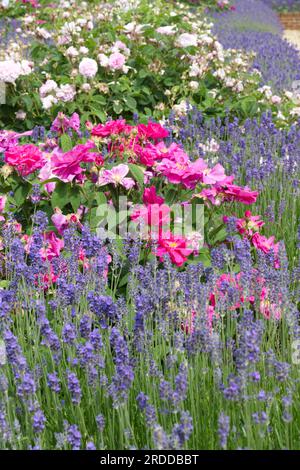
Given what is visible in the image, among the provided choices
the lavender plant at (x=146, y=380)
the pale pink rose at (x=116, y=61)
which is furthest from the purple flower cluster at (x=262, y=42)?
the lavender plant at (x=146, y=380)

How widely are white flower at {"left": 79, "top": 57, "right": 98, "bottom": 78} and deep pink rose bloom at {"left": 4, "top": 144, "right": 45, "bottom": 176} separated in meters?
1.87

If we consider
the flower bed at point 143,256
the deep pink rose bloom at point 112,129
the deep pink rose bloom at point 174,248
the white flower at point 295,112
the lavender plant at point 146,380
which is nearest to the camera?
the lavender plant at point 146,380

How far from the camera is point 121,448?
6.30 feet

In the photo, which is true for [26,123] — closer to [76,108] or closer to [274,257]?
[76,108]

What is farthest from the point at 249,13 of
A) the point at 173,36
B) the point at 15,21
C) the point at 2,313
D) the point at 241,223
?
the point at 2,313

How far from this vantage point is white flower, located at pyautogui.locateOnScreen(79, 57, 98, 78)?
4.86 metres

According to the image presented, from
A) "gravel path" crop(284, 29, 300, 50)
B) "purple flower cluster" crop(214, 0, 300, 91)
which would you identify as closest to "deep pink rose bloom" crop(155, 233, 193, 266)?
"purple flower cluster" crop(214, 0, 300, 91)

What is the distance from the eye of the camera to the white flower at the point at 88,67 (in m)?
4.86

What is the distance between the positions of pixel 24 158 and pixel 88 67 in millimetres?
1941

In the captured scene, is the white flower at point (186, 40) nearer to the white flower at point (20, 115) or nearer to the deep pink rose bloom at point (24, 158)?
the white flower at point (20, 115)

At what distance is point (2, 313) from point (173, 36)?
3.71 meters

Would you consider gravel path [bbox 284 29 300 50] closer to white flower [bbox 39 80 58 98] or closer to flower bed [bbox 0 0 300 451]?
flower bed [bbox 0 0 300 451]

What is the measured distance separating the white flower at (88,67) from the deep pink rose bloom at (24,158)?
187 cm

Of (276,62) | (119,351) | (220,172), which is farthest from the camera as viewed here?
(276,62)
